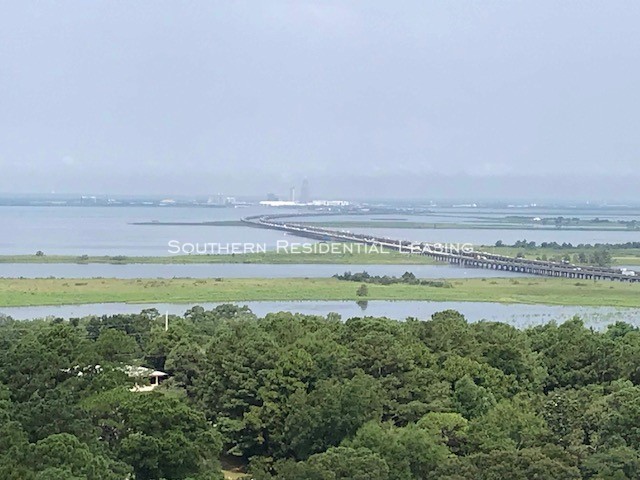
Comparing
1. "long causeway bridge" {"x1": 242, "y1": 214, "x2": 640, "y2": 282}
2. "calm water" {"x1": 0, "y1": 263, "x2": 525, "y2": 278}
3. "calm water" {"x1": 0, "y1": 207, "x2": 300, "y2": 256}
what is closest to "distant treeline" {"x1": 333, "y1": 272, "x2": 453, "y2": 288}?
"calm water" {"x1": 0, "y1": 263, "x2": 525, "y2": 278}

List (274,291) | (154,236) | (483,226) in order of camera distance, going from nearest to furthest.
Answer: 1. (274,291)
2. (154,236)
3. (483,226)

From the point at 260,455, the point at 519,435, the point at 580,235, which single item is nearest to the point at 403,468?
the point at 519,435

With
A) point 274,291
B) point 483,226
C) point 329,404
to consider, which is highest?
point 329,404

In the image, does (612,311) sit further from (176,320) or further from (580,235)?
(580,235)

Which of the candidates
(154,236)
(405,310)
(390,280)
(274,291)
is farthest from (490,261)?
(154,236)

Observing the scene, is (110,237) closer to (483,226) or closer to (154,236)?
(154,236)

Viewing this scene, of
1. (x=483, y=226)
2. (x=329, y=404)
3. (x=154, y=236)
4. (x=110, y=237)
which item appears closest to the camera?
(x=329, y=404)

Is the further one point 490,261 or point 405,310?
point 490,261
